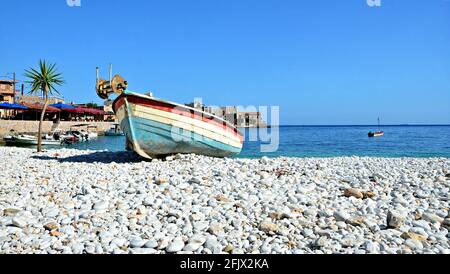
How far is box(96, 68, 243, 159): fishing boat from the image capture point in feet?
28.2

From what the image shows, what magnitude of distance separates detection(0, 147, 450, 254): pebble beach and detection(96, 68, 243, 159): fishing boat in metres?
2.68

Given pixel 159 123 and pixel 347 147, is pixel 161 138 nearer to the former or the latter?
pixel 159 123

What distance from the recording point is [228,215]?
152 inches

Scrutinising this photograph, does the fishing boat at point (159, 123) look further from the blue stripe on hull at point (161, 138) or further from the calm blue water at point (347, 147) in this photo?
the calm blue water at point (347, 147)

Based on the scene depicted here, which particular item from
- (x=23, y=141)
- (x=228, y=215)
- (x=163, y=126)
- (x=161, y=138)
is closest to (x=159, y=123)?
(x=163, y=126)

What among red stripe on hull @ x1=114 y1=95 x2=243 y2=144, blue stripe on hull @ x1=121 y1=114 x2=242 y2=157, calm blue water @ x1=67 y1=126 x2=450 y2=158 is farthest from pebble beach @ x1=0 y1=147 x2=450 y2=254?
calm blue water @ x1=67 y1=126 x2=450 y2=158

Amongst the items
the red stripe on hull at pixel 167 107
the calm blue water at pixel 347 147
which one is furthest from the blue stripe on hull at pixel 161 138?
the calm blue water at pixel 347 147

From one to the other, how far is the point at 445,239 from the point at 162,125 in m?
7.08

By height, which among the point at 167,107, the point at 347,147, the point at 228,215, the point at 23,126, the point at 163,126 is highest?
the point at 23,126

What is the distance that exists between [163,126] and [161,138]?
417mm

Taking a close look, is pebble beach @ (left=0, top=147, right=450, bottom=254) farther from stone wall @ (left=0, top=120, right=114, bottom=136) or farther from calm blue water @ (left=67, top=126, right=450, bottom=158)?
stone wall @ (left=0, top=120, right=114, bottom=136)

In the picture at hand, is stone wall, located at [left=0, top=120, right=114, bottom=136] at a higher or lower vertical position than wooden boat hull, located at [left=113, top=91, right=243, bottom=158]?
higher

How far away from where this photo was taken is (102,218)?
3.89 metres

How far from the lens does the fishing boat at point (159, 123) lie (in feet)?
28.2
